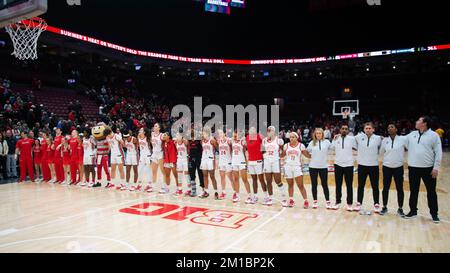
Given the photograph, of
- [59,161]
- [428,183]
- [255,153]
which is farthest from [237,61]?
[428,183]

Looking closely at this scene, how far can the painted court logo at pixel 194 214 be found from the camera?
6.40 m

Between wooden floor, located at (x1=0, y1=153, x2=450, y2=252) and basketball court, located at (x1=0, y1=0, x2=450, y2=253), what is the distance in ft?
0.05

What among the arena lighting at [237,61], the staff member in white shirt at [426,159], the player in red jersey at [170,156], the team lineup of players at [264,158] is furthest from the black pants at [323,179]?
the arena lighting at [237,61]

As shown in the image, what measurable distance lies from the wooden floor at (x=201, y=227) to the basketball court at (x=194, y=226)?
2 cm

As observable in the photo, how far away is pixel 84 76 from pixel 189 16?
11086 millimetres

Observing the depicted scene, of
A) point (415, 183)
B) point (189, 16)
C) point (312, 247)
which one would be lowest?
point (312, 247)

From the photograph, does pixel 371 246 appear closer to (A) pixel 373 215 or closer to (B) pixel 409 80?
(A) pixel 373 215

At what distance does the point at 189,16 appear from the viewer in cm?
3083

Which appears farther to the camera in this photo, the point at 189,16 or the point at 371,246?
the point at 189,16

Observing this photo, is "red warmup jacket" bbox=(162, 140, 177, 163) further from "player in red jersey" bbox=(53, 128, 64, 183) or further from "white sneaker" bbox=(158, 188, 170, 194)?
"player in red jersey" bbox=(53, 128, 64, 183)

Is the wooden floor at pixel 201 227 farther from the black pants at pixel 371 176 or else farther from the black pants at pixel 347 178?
the black pants at pixel 371 176

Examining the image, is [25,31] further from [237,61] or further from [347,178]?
[237,61]

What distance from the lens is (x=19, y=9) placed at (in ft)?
18.8
